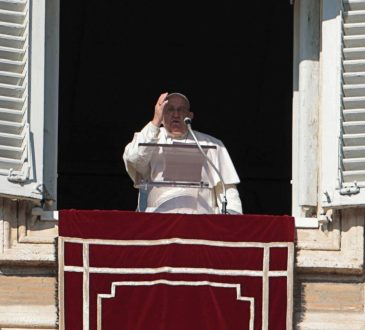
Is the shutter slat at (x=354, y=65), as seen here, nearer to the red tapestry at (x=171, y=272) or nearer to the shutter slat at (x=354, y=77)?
the shutter slat at (x=354, y=77)

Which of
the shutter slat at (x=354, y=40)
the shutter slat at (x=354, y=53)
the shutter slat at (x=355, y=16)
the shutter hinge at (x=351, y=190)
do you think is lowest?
the shutter hinge at (x=351, y=190)

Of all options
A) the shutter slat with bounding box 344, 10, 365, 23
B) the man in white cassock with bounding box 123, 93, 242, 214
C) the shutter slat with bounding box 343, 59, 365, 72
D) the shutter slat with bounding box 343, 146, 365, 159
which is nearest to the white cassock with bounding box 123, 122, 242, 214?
the man in white cassock with bounding box 123, 93, 242, 214

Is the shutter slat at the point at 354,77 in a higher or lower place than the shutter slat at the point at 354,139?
higher

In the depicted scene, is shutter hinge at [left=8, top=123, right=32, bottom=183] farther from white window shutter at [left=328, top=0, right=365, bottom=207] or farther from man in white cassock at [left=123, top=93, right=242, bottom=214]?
white window shutter at [left=328, top=0, right=365, bottom=207]

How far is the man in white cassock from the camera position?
12719 millimetres

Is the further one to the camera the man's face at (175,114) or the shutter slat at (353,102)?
the man's face at (175,114)

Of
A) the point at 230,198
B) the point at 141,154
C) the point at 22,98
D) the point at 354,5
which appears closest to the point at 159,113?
the point at 141,154

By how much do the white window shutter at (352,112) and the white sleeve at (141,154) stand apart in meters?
1.01

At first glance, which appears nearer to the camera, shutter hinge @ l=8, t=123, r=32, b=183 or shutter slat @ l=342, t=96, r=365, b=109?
shutter hinge @ l=8, t=123, r=32, b=183

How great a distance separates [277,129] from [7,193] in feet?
19.4

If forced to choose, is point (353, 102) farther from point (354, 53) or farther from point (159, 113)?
point (159, 113)

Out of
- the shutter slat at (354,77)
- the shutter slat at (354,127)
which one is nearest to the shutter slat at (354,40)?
the shutter slat at (354,77)

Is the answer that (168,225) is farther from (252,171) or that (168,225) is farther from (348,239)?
(252,171)

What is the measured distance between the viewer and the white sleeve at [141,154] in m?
12.8
